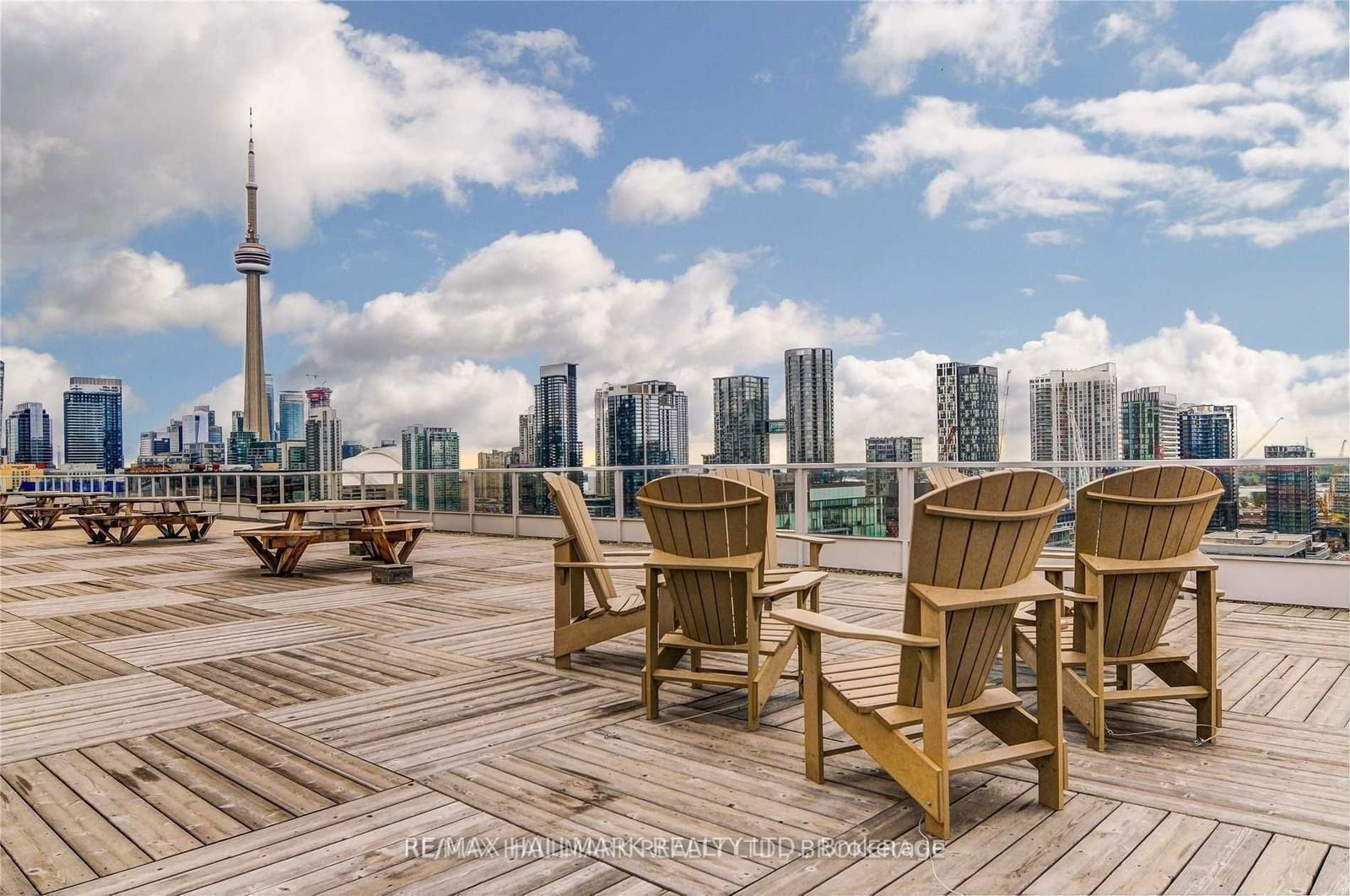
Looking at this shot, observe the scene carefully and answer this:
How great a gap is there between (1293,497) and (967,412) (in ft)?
14.5

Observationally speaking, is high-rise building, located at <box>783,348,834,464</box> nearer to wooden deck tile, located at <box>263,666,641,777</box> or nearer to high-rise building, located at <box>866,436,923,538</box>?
high-rise building, located at <box>866,436,923,538</box>

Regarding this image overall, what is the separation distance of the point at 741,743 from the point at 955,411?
27.4 feet

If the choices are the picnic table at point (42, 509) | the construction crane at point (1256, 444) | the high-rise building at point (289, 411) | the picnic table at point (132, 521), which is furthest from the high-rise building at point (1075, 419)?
the high-rise building at point (289, 411)

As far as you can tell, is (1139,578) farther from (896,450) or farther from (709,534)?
(896,450)

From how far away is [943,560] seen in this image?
2504mm

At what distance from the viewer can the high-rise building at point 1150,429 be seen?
7586 mm

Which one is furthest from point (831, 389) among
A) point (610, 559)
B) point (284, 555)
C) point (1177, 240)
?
point (1177, 240)

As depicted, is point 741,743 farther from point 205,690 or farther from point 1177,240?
point 1177,240

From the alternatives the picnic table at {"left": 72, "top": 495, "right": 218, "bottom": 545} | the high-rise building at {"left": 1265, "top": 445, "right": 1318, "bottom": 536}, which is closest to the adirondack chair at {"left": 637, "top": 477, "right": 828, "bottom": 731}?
the high-rise building at {"left": 1265, "top": 445, "right": 1318, "bottom": 536}

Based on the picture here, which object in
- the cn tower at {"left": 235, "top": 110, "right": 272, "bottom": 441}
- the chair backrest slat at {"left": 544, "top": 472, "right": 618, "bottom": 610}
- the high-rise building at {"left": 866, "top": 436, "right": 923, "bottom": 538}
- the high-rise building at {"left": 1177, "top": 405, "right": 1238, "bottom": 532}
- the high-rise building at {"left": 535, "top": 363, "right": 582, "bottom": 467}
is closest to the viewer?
the chair backrest slat at {"left": 544, "top": 472, "right": 618, "bottom": 610}

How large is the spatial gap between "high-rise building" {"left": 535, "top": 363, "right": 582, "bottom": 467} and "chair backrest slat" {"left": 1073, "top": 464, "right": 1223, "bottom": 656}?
918cm

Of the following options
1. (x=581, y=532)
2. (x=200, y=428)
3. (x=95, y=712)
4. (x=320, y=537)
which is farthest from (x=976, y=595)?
(x=200, y=428)

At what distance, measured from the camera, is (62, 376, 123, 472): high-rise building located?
61.1 meters

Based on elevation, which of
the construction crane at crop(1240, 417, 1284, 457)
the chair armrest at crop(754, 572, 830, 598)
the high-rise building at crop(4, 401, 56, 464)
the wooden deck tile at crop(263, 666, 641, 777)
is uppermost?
the high-rise building at crop(4, 401, 56, 464)
